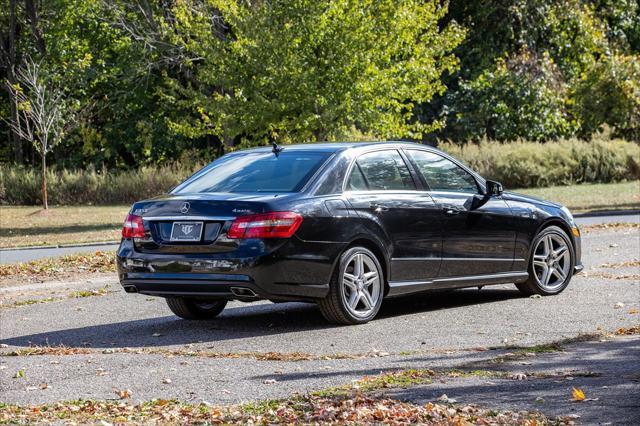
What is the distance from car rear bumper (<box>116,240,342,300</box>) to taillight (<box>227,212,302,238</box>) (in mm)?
139

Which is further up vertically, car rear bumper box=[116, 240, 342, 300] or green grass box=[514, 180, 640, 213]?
car rear bumper box=[116, 240, 342, 300]

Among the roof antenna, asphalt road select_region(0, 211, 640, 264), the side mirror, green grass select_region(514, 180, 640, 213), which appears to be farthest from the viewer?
green grass select_region(514, 180, 640, 213)

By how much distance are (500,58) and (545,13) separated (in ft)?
9.85

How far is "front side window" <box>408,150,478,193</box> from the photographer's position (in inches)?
468

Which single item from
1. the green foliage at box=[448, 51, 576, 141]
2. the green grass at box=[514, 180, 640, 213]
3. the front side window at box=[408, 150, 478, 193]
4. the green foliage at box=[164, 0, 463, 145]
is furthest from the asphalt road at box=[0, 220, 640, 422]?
the green foliage at box=[448, 51, 576, 141]

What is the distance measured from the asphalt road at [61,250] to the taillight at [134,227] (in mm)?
9751

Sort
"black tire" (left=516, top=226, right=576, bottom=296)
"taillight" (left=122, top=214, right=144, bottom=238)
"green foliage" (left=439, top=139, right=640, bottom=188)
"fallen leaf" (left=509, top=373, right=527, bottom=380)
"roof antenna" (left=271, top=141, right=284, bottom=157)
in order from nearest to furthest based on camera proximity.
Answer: "fallen leaf" (left=509, top=373, right=527, bottom=380) < "taillight" (left=122, top=214, right=144, bottom=238) < "roof antenna" (left=271, top=141, right=284, bottom=157) < "black tire" (left=516, top=226, right=576, bottom=296) < "green foliage" (left=439, top=139, right=640, bottom=188)

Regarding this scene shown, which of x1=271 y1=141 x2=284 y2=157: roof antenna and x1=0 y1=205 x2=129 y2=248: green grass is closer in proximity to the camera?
x1=271 y1=141 x2=284 y2=157: roof antenna

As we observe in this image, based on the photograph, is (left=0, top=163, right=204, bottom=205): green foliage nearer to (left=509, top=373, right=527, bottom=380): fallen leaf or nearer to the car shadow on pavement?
the car shadow on pavement

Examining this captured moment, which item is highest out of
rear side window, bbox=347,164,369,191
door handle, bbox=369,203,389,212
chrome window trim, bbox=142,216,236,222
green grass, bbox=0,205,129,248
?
rear side window, bbox=347,164,369,191

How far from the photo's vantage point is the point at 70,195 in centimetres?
4384

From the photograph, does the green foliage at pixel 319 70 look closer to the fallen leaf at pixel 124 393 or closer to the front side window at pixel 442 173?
the front side window at pixel 442 173

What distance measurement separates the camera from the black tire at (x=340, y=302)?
35.0 feet

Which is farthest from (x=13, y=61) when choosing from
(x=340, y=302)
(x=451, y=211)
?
(x=340, y=302)
